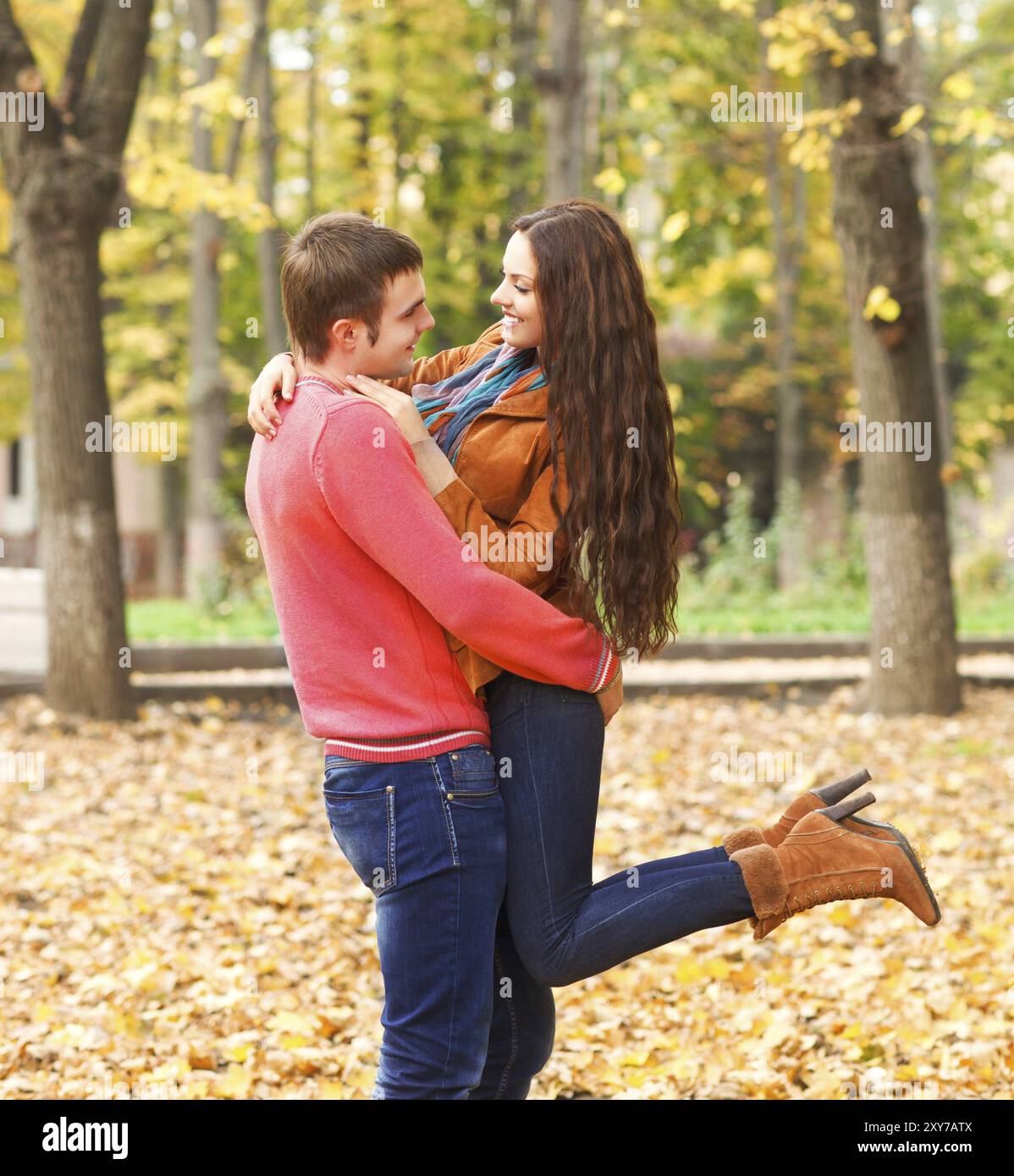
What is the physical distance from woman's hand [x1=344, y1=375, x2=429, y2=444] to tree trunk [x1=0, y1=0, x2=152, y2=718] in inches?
274

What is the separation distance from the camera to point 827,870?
2680mm

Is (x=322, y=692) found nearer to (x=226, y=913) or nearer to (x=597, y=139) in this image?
(x=226, y=913)

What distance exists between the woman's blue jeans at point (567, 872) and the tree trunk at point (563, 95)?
9530 millimetres

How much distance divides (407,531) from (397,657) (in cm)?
24

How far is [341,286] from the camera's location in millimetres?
2453

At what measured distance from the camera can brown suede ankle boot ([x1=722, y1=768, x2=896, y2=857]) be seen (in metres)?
2.78

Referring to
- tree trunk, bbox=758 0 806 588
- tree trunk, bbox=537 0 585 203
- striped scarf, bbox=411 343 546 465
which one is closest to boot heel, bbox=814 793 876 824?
striped scarf, bbox=411 343 546 465

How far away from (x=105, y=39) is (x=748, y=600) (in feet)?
28.8

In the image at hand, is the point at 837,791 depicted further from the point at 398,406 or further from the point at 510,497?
the point at 398,406

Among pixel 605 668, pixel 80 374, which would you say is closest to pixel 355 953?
pixel 605 668

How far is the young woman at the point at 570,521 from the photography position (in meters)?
2.46

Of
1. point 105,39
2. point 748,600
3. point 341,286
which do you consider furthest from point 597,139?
point 341,286

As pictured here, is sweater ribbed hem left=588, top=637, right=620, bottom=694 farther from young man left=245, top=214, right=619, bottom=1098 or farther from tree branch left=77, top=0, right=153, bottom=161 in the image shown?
tree branch left=77, top=0, right=153, bottom=161

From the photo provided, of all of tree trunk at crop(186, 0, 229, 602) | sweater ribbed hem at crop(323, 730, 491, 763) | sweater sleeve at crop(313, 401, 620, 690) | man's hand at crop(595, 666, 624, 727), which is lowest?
sweater ribbed hem at crop(323, 730, 491, 763)
